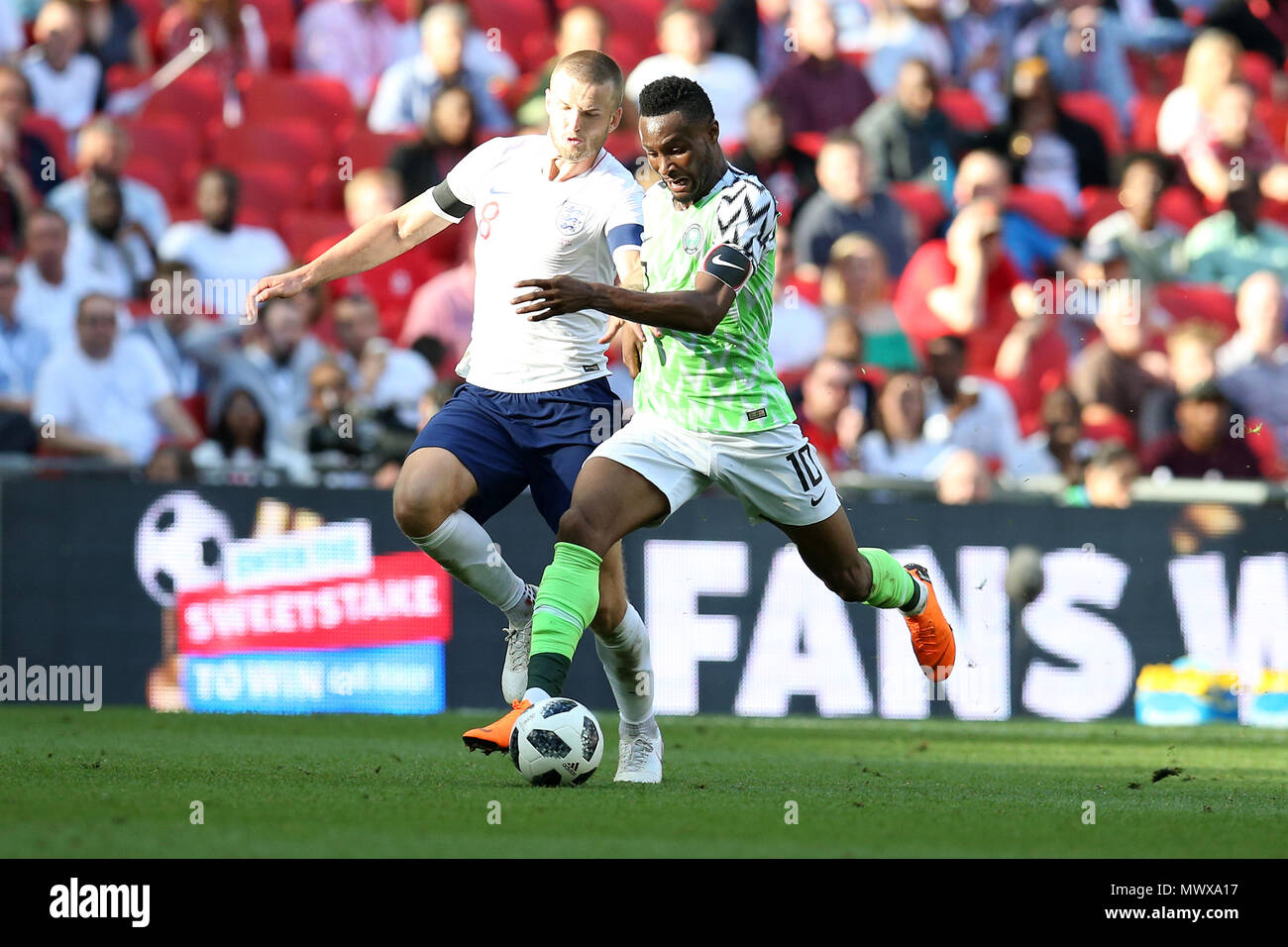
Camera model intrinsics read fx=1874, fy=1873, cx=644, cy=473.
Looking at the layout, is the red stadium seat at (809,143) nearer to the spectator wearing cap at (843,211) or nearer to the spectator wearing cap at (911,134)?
the spectator wearing cap at (911,134)

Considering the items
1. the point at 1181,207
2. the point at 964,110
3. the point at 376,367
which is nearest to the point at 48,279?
the point at 376,367

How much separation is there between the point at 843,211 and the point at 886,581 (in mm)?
6496

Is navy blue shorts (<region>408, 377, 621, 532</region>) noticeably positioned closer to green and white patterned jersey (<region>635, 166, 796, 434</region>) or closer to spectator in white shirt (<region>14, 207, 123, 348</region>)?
green and white patterned jersey (<region>635, 166, 796, 434</region>)

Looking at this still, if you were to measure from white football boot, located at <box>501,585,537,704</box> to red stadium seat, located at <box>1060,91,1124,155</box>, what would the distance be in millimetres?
9375

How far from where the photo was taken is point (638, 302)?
5.77 meters

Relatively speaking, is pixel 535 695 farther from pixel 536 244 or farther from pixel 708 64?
pixel 708 64

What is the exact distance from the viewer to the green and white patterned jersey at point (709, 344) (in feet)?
20.7

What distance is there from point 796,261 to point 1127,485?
10.2 feet

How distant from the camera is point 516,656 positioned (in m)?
7.11

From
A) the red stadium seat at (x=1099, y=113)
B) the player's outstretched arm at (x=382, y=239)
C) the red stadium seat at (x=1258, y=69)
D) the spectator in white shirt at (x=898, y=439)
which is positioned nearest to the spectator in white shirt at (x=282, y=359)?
the spectator in white shirt at (x=898, y=439)

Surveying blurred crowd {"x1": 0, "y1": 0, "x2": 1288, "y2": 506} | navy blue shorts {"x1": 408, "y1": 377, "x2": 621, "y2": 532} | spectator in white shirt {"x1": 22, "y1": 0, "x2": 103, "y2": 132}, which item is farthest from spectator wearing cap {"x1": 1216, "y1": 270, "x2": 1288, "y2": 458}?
spectator in white shirt {"x1": 22, "y1": 0, "x2": 103, "y2": 132}

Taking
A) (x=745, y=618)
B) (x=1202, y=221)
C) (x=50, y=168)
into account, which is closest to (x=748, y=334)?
(x=745, y=618)

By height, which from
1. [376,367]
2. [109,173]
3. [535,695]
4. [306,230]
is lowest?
[535,695]

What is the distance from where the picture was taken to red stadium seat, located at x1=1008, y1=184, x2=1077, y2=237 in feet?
47.1
